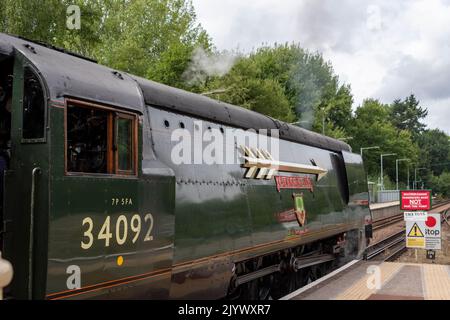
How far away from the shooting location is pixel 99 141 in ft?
16.5

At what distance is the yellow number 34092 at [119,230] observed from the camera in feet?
15.1

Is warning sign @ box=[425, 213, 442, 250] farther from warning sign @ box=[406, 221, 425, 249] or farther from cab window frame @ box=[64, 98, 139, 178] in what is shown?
cab window frame @ box=[64, 98, 139, 178]

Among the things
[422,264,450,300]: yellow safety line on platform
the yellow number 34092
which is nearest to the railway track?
[422,264,450,300]: yellow safety line on platform

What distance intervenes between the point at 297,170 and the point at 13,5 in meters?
19.2

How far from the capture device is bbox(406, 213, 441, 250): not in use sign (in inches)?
716

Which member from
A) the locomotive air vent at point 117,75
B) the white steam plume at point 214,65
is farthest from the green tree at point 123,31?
the locomotive air vent at point 117,75

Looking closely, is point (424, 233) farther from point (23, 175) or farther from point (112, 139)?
point (23, 175)

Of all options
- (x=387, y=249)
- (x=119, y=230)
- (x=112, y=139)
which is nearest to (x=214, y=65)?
(x=387, y=249)

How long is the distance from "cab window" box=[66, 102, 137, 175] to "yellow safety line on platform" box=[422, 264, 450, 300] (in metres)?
6.24

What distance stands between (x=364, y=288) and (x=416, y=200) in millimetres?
12741

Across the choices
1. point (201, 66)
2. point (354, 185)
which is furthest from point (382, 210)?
point (354, 185)

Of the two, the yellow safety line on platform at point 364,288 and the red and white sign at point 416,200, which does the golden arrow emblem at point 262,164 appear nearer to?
the yellow safety line on platform at point 364,288

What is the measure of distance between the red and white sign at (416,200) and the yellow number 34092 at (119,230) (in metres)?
18.2
